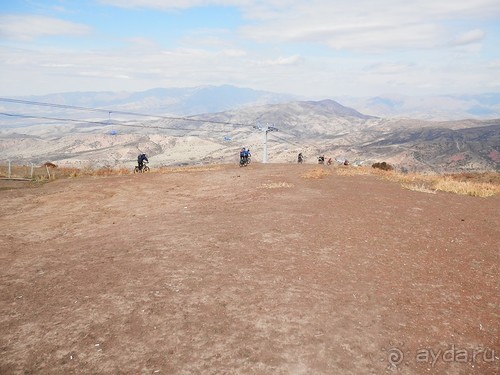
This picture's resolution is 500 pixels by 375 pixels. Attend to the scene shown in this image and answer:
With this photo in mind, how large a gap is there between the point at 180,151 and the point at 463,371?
182819 mm

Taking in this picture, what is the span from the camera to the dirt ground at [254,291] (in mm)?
Result: 5547

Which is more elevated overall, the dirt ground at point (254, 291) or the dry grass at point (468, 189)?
the dry grass at point (468, 189)

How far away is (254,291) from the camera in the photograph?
24.7ft

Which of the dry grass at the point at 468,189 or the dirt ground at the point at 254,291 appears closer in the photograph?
the dirt ground at the point at 254,291

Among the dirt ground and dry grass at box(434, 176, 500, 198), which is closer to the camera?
the dirt ground

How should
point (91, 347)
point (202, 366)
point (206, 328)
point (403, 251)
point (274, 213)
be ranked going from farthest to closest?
1. point (274, 213)
2. point (403, 251)
3. point (206, 328)
4. point (91, 347)
5. point (202, 366)

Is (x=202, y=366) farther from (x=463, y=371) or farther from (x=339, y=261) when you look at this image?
(x=339, y=261)

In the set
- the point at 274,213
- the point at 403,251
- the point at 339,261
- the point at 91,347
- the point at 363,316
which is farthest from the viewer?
the point at 274,213

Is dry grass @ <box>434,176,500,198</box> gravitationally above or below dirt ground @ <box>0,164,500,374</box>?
above

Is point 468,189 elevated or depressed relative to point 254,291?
elevated

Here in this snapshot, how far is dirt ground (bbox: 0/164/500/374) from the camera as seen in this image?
218 inches

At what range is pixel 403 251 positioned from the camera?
1016 centimetres

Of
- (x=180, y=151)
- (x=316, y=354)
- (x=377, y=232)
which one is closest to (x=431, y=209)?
(x=377, y=232)

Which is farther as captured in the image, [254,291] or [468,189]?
[468,189]
